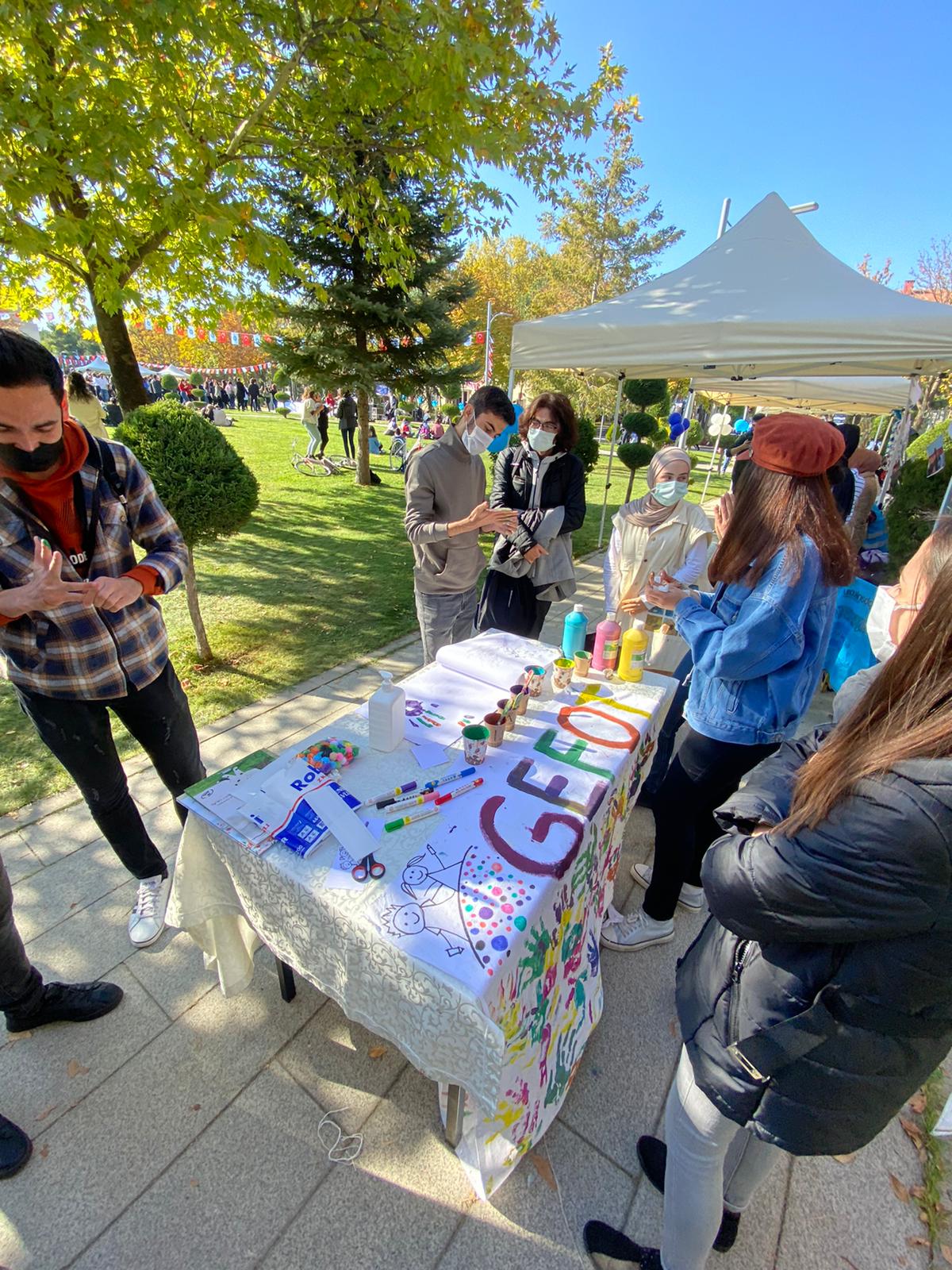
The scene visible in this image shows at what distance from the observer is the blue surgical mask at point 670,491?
9.98 ft

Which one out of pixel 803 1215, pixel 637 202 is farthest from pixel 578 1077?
pixel 637 202

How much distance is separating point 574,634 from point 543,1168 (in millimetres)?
1858

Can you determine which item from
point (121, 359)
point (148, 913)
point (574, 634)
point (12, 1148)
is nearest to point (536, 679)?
point (574, 634)

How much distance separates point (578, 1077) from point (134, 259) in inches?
235

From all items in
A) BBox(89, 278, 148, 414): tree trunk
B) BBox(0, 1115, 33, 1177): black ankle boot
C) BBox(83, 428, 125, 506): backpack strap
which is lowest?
BBox(0, 1115, 33, 1177): black ankle boot

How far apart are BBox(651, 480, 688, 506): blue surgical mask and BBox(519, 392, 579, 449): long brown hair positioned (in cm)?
58

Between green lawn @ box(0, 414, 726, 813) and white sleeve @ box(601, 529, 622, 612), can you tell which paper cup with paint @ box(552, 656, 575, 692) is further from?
green lawn @ box(0, 414, 726, 813)

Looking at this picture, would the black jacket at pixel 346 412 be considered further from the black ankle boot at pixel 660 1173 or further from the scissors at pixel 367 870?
the black ankle boot at pixel 660 1173

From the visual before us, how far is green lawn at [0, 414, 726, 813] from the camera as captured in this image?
366 centimetres

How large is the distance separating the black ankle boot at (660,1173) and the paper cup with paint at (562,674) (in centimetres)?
147

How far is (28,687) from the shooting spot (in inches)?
70.7

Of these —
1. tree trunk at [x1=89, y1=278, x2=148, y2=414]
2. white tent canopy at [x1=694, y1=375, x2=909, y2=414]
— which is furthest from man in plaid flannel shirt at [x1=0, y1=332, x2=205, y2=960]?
white tent canopy at [x1=694, y1=375, x2=909, y2=414]

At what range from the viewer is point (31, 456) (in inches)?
60.9

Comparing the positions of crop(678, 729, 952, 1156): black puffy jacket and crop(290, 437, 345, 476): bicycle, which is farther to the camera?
crop(290, 437, 345, 476): bicycle
